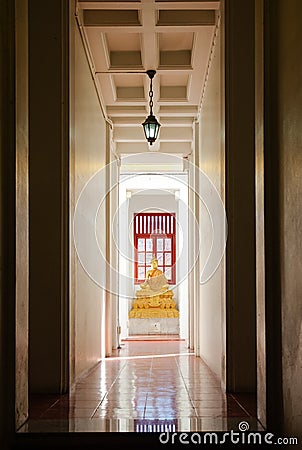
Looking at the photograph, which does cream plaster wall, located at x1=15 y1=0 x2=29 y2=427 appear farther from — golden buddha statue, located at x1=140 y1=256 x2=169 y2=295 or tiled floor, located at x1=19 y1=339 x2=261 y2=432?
golden buddha statue, located at x1=140 y1=256 x2=169 y2=295

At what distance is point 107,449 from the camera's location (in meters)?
4.25

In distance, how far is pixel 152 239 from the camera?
2269 centimetres

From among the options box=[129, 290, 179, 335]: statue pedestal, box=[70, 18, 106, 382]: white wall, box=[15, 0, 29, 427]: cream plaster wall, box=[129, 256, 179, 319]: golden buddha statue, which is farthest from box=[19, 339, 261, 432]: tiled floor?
box=[129, 256, 179, 319]: golden buddha statue

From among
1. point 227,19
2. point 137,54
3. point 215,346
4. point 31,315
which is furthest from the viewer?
point 137,54

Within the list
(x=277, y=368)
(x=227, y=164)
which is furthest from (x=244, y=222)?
(x=277, y=368)

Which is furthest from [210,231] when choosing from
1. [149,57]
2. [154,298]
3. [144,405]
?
[154,298]

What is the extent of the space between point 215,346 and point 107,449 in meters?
3.90

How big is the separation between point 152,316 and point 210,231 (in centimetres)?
1174

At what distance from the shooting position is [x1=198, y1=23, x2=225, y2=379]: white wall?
719cm

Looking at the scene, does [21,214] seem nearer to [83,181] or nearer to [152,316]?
[83,181]

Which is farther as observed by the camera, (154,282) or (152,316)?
(154,282)

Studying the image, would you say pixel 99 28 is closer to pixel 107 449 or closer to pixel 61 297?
pixel 61 297

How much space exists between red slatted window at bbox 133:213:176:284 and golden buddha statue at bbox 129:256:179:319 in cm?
42

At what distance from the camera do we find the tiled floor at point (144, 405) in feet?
14.9
